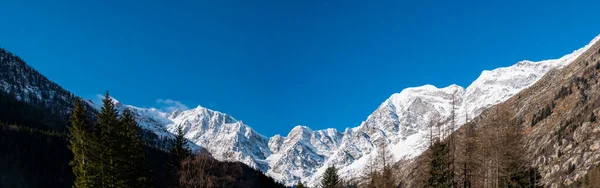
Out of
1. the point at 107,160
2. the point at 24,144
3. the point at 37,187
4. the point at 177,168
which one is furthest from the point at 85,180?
the point at 24,144

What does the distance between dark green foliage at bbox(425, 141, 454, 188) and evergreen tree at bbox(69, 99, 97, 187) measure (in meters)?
38.4

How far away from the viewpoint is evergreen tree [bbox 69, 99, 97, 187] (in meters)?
41.1

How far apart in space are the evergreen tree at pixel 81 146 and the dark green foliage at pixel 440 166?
38.4 metres

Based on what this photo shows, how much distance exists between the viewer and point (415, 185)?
64.9 metres

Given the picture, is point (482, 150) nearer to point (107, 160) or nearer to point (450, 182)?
point (450, 182)

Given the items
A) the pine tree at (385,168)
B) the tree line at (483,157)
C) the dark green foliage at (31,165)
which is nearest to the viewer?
the tree line at (483,157)

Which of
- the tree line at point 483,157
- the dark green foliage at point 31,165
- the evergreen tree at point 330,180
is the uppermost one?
the dark green foliage at point 31,165

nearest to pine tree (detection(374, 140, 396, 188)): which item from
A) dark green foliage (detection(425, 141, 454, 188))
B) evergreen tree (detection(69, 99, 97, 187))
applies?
dark green foliage (detection(425, 141, 454, 188))

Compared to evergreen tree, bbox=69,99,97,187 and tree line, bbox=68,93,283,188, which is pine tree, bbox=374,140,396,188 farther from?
evergreen tree, bbox=69,99,97,187

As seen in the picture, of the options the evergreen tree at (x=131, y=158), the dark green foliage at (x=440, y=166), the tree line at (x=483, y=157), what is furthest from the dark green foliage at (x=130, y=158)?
the tree line at (x=483, y=157)

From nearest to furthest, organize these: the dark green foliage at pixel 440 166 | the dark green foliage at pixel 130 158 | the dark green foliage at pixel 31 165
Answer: the dark green foliage at pixel 130 158 < the dark green foliage at pixel 440 166 < the dark green foliage at pixel 31 165

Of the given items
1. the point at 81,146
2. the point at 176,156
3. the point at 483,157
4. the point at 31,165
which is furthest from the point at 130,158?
the point at 31,165

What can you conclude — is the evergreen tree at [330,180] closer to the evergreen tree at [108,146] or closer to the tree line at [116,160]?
the tree line at [116,160]

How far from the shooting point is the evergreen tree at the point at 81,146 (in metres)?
41.1
